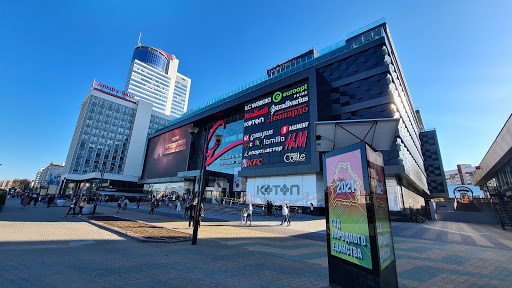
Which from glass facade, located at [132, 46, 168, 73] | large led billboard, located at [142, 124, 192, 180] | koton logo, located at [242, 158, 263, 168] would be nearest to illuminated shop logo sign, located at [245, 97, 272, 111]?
koton logo, located at [242, 158, 263, 168]

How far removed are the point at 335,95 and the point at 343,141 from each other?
92.8 feet

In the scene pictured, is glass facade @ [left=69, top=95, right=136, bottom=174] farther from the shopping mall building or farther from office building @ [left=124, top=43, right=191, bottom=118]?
the shopping mall building

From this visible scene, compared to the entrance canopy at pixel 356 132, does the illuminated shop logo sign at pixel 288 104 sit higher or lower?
higher

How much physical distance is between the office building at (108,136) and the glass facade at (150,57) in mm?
51749

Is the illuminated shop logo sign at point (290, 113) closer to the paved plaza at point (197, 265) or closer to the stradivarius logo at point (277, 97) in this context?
the stradivarius logo at point (277, 97)

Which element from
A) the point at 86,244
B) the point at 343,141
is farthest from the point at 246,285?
the point at 86,244

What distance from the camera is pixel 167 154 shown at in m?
61.0

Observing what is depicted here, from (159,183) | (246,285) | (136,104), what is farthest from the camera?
(136,104)

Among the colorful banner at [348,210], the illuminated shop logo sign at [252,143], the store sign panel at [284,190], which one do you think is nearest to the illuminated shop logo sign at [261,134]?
the illuminated shop logo sign at [252,143]

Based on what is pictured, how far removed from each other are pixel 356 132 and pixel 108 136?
4369 inches

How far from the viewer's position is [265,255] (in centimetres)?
810

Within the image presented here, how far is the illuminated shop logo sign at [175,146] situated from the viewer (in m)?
57.0

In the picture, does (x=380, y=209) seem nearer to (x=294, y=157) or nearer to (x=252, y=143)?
(x=294, y=157)

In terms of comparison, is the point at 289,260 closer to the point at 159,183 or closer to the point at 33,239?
the point at 33,239
